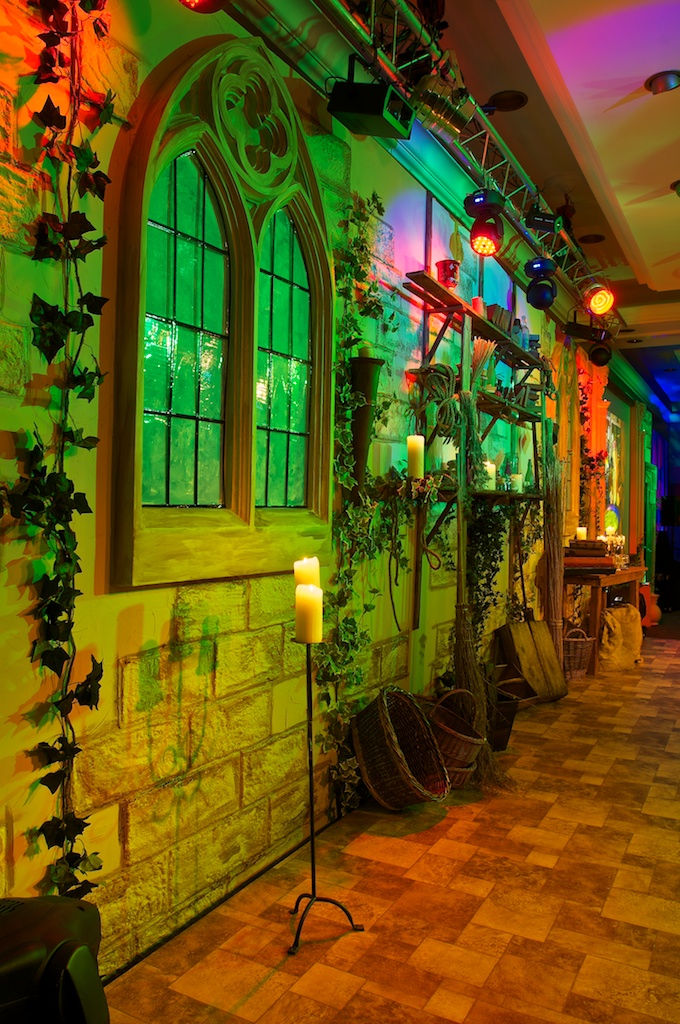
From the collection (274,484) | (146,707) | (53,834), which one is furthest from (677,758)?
(53,834)

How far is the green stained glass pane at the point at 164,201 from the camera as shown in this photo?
2.53 metres

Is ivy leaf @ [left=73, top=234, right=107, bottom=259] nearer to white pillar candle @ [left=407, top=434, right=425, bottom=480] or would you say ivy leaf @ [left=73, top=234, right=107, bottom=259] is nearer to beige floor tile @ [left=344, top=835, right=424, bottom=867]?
white pillar candle @ [left=407, top=434, right=425, bottom=480]

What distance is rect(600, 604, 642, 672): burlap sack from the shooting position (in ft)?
23.4

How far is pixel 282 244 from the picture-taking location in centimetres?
321

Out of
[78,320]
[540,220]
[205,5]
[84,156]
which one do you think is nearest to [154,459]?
[78,320]

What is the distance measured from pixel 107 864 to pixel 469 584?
346cm

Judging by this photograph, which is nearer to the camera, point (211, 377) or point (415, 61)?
point (211, 377)

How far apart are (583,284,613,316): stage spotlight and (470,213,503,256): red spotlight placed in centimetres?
250

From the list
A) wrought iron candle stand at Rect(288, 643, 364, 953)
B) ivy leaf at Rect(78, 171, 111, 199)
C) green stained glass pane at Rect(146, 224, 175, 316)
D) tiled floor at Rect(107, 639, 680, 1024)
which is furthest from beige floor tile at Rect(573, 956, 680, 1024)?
ivy leaf at Rect(78, 171, 111, 199)

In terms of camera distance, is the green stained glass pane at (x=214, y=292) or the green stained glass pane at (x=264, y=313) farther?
the green stained glass pane at (x=264, y=313)

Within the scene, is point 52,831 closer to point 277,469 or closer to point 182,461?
point 182,461

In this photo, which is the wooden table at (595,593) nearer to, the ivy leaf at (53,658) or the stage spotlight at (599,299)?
the stage spotlight at (599,299)

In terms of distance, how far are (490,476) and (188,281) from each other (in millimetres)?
3380

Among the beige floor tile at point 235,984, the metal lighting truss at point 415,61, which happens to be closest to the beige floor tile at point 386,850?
the beige floor tile at point 235,984
